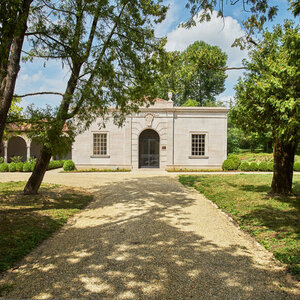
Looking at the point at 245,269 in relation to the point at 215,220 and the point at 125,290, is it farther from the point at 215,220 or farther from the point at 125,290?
the point at 215,220

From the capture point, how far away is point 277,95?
484 centimetres

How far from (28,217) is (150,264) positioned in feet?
11.9

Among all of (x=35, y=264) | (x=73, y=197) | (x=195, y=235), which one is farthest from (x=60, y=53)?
(x=195, y=235)

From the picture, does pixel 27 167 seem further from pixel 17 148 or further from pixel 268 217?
pixel 268 217

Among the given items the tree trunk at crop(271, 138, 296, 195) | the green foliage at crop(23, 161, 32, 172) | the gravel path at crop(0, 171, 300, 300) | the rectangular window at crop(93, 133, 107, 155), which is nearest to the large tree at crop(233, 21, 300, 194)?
the tree trunk at crop(271, 138, 296, 195)

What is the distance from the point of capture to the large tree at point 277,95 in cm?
459

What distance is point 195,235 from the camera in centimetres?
451

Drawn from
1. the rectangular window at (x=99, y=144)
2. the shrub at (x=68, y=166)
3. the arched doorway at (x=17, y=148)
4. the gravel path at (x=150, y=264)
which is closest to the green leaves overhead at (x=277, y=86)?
the gravel path at (x=150, y=264)

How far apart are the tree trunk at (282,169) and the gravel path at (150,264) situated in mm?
3213

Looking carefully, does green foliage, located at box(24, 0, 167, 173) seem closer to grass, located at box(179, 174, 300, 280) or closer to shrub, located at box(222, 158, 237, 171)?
grass, located at box(179, 174, 300, 280)

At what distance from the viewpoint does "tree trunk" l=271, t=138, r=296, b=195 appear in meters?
7.43

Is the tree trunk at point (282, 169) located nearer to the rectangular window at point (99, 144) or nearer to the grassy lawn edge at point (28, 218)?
the grassy lawn edge at point (28, 218)

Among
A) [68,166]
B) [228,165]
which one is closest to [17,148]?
[68,166]

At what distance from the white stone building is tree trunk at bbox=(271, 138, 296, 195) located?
1084 centimetres
